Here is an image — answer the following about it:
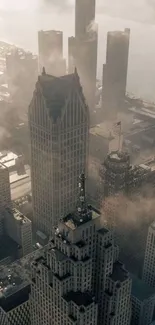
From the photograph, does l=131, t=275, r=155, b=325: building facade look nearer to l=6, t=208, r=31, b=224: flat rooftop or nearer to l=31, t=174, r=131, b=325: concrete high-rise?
l=31, t=174, r=131, b=325: concrete high-rise

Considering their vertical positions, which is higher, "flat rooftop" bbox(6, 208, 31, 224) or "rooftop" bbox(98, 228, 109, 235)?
"rooftop" bbox(98, 228, 109, 235)

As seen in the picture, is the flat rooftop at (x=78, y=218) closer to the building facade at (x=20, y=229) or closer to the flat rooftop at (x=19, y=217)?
the building facade at (x=20, y=229)

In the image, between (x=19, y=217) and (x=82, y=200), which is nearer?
(x=82, y=200)

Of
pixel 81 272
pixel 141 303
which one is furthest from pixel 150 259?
pixel 81 272

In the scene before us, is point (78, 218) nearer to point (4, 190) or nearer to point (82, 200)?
point (82, 200)

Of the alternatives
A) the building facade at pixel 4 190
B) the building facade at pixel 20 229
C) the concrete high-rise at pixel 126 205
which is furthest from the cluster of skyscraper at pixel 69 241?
the building facade at pixel 4 190

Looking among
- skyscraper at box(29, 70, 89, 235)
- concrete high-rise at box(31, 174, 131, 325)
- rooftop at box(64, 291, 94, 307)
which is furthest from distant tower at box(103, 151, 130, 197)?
rooftop at box(64, 291, 94, 307)
